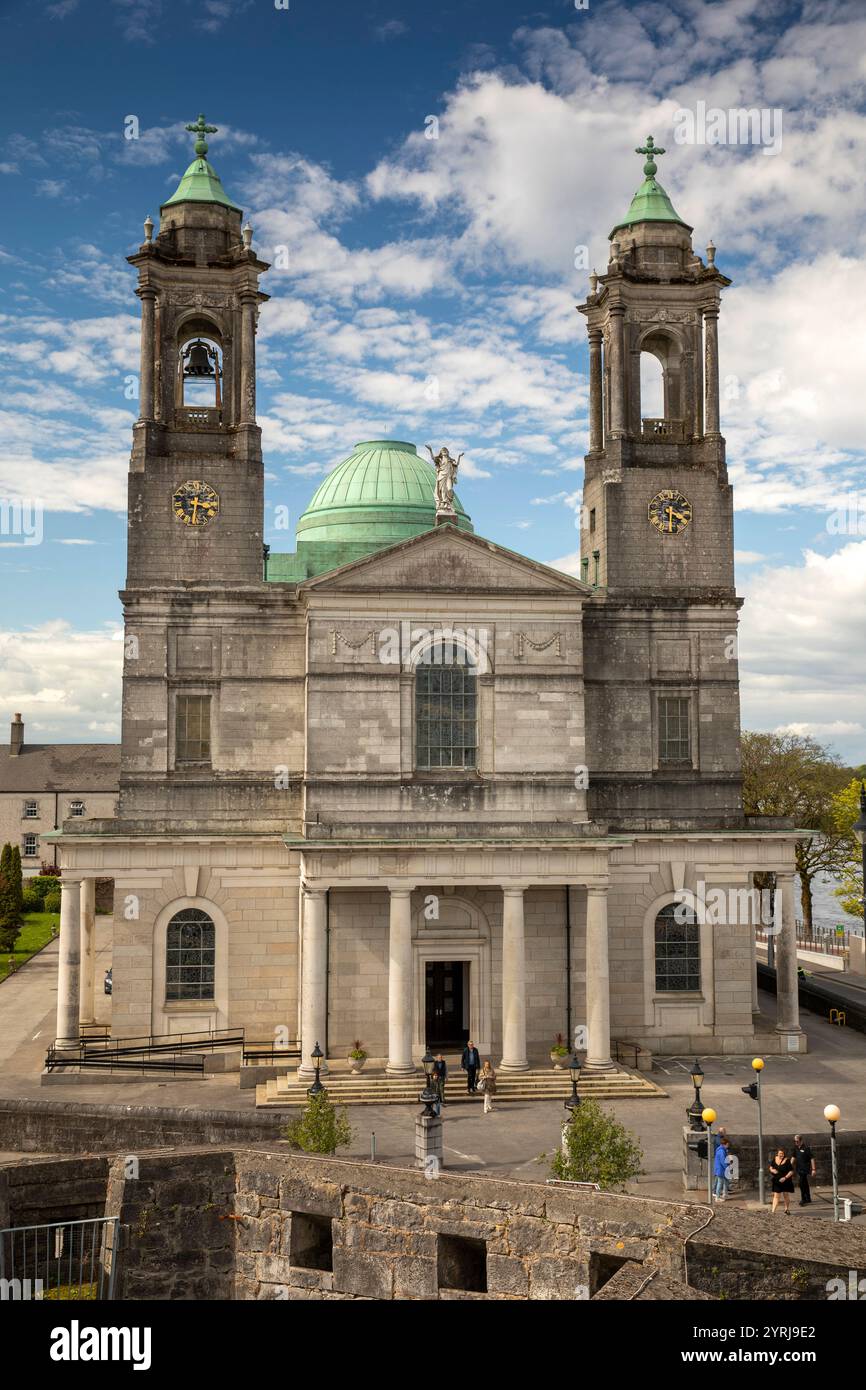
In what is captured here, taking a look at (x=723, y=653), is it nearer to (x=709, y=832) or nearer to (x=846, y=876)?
(x=709, y=832)

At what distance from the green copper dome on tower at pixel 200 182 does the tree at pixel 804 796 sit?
42.8 metres

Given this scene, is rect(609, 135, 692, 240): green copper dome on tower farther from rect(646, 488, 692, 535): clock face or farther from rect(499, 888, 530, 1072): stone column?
rect(499, 888, 530, 1072): stone column

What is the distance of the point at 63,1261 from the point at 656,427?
1360 inches

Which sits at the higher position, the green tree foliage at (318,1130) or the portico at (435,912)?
the portico at (435,912)

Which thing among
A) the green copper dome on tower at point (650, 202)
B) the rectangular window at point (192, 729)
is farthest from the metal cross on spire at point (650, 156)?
the rectangular window at point (192, 729)

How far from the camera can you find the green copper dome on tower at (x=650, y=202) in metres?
46.1

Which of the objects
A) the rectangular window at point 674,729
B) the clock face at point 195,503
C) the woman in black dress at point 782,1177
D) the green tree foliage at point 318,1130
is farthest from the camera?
the rectangular window at point 674,729

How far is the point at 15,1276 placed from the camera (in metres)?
18.6

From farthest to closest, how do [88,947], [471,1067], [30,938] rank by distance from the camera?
1. [30,938]
2. [88,947]
3. [471,1067]

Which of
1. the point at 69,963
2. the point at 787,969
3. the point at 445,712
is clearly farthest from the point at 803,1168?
the point at 69,963

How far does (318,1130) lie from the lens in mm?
24016

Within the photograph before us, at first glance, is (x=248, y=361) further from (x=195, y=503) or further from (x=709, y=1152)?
(x=709, y=1152)

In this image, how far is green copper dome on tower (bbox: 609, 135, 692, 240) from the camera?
4612 cm

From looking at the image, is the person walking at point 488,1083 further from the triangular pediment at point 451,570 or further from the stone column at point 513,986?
the triangular pediment at point 451,570
